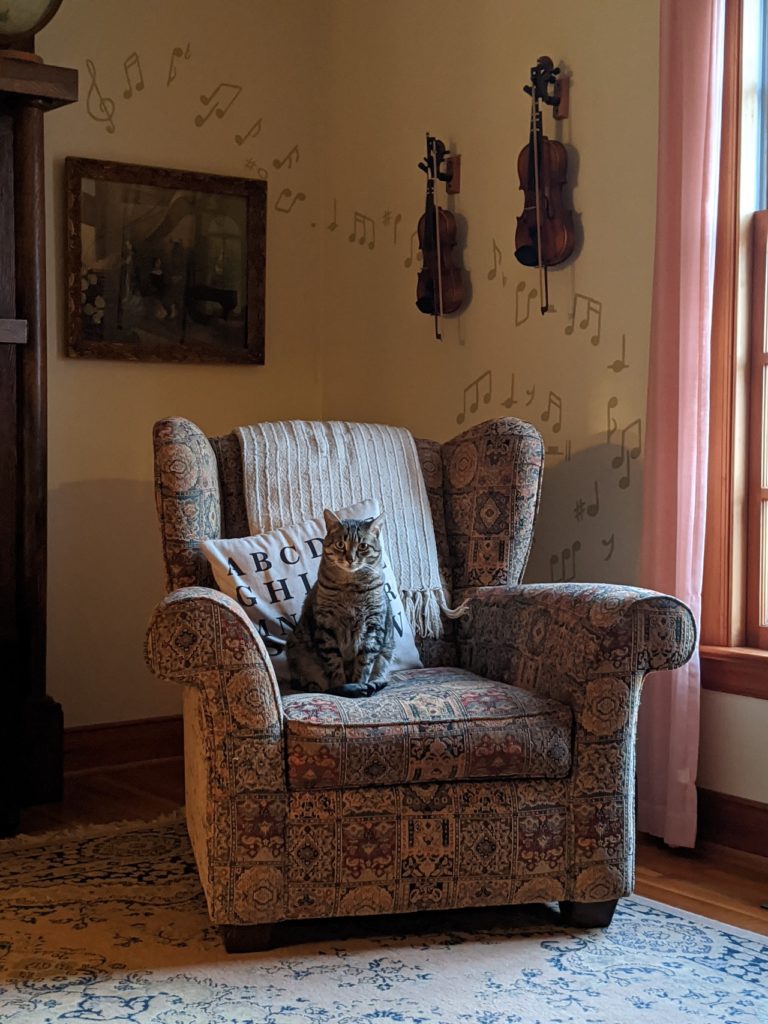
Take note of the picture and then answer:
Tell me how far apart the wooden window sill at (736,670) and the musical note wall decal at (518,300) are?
1.11m

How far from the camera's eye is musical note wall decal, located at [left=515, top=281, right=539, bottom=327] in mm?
3477

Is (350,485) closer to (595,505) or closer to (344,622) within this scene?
(344,622)

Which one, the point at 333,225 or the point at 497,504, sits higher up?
the point at 333,225

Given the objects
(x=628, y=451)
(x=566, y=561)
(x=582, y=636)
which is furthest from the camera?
(x=566, y=561)

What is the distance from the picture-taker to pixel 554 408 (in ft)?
11.3

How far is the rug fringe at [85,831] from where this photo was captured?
9.78 ft

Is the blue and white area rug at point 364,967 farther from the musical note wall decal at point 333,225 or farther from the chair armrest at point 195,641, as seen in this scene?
the musical note wall decal at point 333,225

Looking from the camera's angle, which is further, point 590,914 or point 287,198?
point 287,198

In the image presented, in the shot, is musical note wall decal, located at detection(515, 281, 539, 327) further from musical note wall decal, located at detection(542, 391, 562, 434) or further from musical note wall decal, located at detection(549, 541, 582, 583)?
musical note wall decal, located at detection(549, 541, 582, 583)

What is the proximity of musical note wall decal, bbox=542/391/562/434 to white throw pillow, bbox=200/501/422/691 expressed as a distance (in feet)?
2.50

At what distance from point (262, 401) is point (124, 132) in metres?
1.01

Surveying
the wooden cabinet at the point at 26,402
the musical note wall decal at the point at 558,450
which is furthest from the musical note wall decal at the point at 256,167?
the musical note wall decal at the point at 558,450

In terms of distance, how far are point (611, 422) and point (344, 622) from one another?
3.46ft

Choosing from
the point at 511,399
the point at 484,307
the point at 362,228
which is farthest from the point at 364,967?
the point at 362,228
